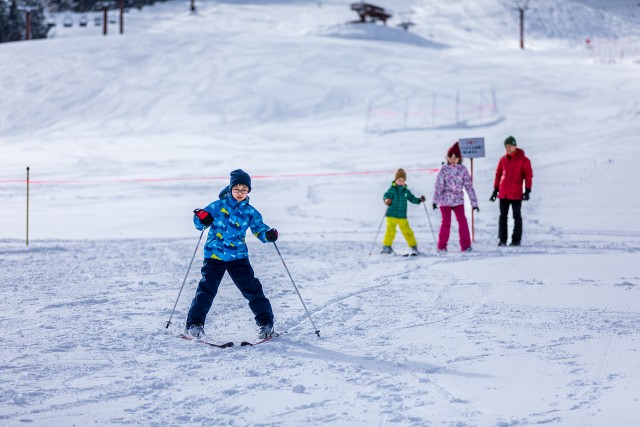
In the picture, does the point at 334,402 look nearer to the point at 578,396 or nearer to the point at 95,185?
the point at 578,396

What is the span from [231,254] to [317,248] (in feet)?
15.6

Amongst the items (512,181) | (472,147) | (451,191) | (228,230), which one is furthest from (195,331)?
(472,147)

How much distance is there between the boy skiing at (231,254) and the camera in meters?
5.39

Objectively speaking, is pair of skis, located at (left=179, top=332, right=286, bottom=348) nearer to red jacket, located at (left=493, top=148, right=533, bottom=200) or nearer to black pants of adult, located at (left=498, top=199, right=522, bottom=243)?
black pants of adult, located at (left=498, top=199, right=522, bottom=243)

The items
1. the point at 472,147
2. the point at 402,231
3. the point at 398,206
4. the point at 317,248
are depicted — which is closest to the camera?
the point at 402,231

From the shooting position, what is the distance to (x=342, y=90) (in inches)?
1207

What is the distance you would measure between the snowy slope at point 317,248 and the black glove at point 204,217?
0.93 metres

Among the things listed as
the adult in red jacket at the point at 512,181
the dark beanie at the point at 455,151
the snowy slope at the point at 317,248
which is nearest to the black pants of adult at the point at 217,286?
the snowy slope at the point at 317,248

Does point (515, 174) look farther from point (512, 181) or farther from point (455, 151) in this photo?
point (455, 151)

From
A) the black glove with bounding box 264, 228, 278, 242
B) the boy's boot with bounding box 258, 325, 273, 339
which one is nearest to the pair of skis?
the boy's boot with bounding box 258, 325, 273, 339

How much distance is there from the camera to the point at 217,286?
5.44m

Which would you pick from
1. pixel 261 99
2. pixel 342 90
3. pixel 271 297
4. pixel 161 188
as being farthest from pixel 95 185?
pixel 342 90

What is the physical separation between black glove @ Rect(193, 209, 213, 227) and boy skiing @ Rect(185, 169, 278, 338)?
0.47 feet

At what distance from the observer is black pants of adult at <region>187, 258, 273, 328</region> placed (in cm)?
539
